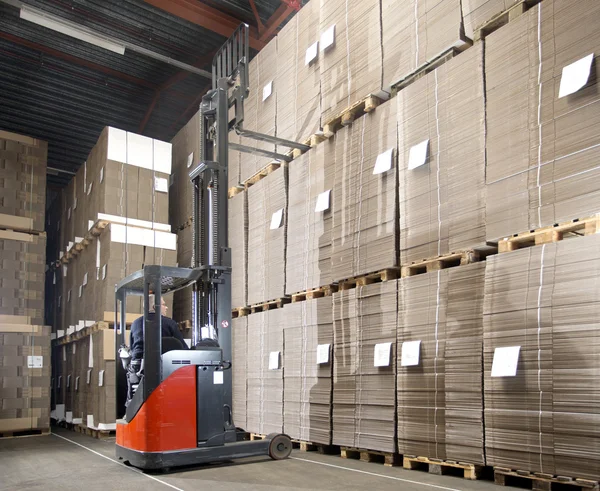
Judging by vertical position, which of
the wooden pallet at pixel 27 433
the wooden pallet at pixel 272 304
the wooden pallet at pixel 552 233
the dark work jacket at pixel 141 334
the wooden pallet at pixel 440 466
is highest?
the wooden pallet at pixel 552 233

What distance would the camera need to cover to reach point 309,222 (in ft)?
20.0

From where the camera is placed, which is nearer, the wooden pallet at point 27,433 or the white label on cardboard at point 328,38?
the white label on cardboard at point 328,38

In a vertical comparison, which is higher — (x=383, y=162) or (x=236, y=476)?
(x=383, y=162)

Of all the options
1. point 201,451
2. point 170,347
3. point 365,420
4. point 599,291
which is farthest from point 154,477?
point 599,291

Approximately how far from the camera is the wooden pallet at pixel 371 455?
4.86 metres

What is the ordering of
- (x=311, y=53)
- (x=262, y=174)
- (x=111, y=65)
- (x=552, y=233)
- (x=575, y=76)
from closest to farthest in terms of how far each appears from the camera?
1. (x=575, y=76)
2. (x=552, y=233)
3. (x=311, y=53)
4. (x=262, y=174)
5. (x=111, y=65)

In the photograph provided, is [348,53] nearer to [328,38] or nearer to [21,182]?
[328,38]

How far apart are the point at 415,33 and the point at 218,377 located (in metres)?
3.26

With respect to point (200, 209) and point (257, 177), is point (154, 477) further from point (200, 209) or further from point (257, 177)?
point (257, 177)

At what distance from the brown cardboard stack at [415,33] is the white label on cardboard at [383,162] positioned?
0.60 meters

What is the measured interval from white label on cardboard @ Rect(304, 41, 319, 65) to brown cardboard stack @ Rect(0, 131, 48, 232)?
568cm

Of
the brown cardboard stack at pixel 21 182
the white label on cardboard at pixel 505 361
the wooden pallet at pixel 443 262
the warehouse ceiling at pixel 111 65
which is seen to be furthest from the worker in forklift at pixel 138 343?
the brown cardboard stack at pixel 21 182

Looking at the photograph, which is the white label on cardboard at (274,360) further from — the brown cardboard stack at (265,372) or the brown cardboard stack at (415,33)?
the brown cardboard stack at (415,33)

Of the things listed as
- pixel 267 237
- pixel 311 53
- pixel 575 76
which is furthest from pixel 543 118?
pixel 267 237
